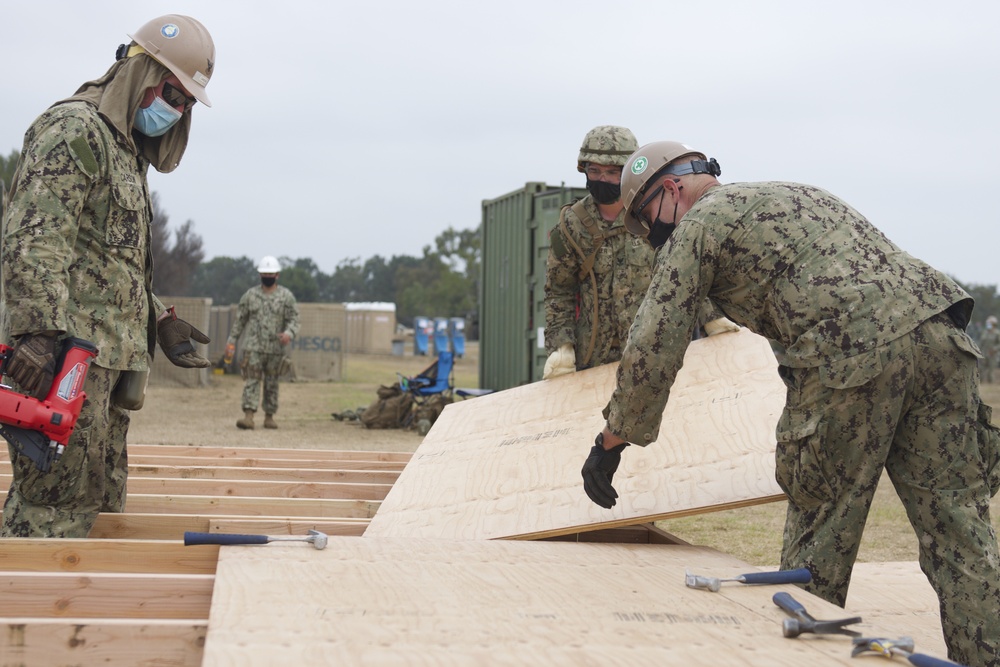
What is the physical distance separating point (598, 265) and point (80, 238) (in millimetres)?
2650

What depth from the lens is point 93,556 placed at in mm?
2967

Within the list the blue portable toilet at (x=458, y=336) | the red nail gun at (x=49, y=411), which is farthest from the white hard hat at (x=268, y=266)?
the blue portable toilet at (x=458, y=336)

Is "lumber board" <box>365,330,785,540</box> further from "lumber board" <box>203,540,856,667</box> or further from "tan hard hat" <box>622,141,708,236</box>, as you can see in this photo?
"tan hard hat" <box>622,141,708,236</box>

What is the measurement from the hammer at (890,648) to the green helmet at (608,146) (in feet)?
10.8

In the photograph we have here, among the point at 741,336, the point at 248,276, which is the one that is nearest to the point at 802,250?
the point at 741,336

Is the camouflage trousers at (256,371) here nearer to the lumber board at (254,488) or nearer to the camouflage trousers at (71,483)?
the lumber board at (254,488)

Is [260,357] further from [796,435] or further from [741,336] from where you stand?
[796,435]

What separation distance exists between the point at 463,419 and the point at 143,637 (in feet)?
11.0

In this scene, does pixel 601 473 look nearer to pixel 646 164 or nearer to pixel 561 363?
pixel 646 164

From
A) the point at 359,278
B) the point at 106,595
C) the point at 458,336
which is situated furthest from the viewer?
the point at 359,278

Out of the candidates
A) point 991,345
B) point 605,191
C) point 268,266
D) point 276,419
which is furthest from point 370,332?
point 605,191

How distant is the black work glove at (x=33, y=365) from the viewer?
317cm

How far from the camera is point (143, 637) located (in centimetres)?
209

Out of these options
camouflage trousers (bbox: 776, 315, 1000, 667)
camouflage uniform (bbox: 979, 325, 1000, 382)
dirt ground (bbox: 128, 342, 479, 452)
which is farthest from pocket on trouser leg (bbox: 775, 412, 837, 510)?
camouflage uniform (bbox: 979, 325, 1000, 382)
